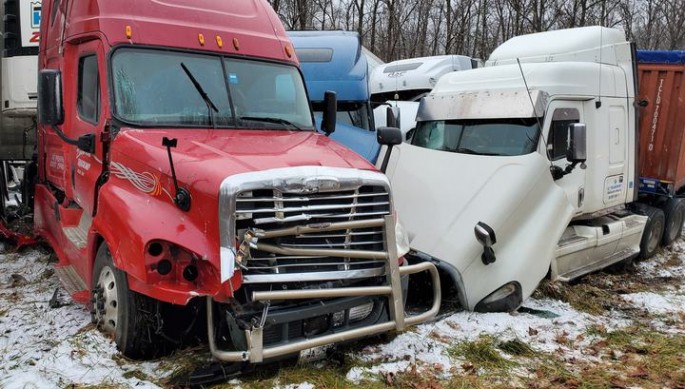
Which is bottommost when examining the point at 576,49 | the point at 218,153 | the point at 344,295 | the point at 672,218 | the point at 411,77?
the point at 672,218

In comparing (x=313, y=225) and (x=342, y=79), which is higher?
(x=342, y=79)

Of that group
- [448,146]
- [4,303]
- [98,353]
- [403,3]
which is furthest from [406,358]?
[403,3]

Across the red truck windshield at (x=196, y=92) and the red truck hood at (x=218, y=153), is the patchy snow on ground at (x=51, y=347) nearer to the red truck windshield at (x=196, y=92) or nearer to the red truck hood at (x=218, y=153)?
the red truck hood at (x=218, y=153)

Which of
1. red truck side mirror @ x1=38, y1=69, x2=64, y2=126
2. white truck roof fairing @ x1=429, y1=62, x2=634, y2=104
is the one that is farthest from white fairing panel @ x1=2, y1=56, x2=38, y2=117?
white truck roof fairing @ x1=429, y1=62, x2=634, y2=104

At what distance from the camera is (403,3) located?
121 ft

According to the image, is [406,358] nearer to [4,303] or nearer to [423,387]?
[423,387]

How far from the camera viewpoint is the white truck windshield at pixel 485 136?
7195mm

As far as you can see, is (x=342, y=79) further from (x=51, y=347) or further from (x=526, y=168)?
(x=51, y=347)

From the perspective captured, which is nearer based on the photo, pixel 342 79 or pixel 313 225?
pixel 313 225

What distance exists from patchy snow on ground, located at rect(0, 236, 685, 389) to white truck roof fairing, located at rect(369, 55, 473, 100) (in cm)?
943

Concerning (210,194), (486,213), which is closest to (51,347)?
(210,194)

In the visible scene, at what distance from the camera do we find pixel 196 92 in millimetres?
5465

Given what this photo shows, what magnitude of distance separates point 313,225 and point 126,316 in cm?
160

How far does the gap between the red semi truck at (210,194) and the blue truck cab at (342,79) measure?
12.6 feet
